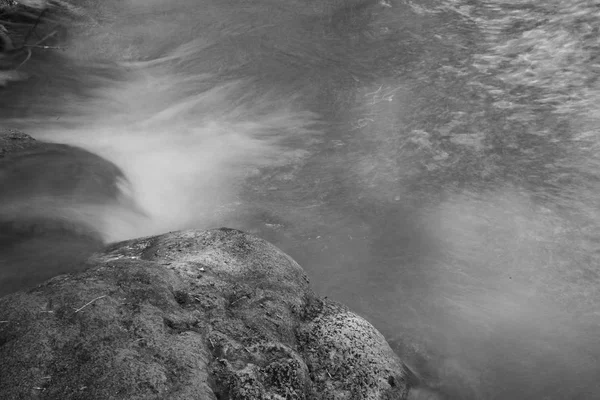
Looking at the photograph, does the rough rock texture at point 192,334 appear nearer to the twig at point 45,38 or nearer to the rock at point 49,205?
the rock at point 49,205

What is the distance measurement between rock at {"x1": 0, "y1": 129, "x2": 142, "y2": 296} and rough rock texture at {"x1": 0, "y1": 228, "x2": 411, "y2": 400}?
3.58 feet

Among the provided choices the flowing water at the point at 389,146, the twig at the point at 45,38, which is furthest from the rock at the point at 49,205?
the twig at the point at 45,38

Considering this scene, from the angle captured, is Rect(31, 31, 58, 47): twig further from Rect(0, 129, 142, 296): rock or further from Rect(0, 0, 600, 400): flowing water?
Rect(0, 129, 142, 296): rock

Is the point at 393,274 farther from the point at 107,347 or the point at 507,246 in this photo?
the point at 107,347

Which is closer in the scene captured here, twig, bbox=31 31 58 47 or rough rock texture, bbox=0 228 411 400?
rough rock texture, bbox=0 228 411 400

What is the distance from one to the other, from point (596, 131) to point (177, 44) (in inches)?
340

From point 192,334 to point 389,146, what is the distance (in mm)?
5580

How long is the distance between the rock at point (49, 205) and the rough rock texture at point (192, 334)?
3.58 ft

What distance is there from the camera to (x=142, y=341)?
11.7ft

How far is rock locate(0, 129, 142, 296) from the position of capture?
5.75 m

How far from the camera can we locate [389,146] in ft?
28.4

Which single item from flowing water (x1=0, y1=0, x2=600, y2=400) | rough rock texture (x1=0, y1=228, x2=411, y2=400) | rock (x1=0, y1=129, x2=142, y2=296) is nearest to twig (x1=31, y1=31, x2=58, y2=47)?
flowing water (x1=0, y1=0, x2=600, y2=400)

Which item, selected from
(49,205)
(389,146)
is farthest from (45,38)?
(389,146)

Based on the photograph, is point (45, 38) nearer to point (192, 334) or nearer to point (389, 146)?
point (389, 146)
